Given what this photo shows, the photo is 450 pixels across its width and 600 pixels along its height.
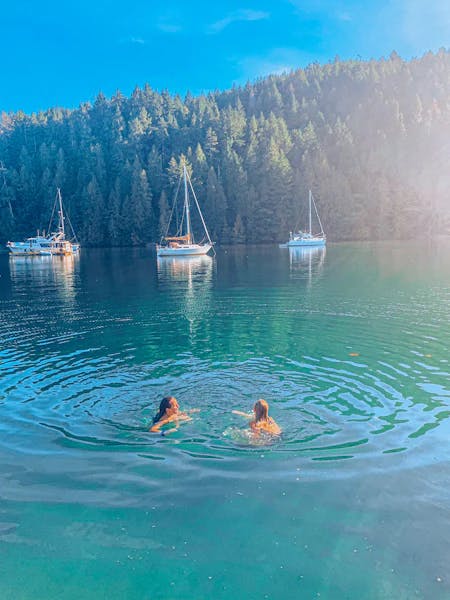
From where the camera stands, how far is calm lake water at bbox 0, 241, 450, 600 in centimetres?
647

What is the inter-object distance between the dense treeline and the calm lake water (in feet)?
328

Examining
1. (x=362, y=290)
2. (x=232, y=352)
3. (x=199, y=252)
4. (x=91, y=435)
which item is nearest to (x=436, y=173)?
(x=199, y=252)

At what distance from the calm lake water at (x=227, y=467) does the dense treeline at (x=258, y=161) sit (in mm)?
100029

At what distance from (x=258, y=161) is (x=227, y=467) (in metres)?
121

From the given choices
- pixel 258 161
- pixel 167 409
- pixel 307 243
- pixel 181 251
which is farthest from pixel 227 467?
pixel 258 161

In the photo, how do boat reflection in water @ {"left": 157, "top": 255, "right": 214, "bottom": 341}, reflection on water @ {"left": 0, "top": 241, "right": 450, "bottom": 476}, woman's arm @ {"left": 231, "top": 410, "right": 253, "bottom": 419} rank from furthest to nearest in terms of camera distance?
boat reflection in water @ {"left": 157, "top": 255, "right": 214, "bottom": 341}
woman's arm @ {"left": 231, "top": 410, "right": 253, "bottom": 419}
reflection on water @ {"left": 0, "top": 241, "right": 450, "bottom": 476}

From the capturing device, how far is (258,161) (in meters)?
124

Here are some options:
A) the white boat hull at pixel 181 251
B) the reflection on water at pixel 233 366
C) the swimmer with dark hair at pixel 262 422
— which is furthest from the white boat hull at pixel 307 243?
the swimmer with dark hair at pixel 262 422

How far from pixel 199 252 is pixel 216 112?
82487mm

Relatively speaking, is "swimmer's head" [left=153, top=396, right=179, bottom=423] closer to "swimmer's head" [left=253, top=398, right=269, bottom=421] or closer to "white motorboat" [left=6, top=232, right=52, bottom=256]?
"swimmer's head" [left=253, top=398, right=269, bottom=421]

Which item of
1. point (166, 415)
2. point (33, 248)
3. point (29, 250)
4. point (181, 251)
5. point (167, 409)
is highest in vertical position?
point (33, 248)

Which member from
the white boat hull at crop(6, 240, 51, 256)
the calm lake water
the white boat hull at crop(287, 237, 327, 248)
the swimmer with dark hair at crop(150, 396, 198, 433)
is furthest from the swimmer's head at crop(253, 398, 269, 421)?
the white boat hull at crop(6, 240, 51, 256)

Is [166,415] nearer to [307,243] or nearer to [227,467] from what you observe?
[227,467]

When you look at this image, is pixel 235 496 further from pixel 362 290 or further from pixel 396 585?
pixel 362 290
